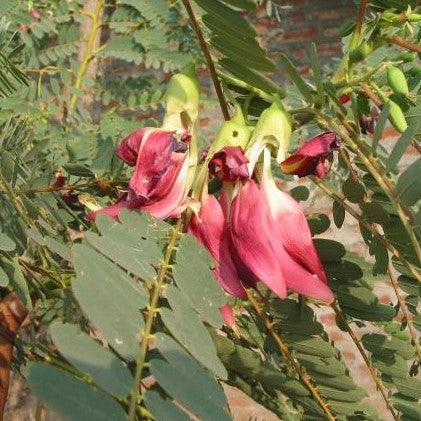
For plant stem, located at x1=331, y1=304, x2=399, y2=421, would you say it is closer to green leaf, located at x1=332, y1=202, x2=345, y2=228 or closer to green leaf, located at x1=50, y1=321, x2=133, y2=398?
green leaf, located at x1=332, y1=202, x2=345, y2=228

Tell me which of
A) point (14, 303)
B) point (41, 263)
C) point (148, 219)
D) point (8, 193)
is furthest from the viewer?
point (14, 303)

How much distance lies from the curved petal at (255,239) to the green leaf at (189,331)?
0.18 feet

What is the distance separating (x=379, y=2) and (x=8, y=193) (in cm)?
30

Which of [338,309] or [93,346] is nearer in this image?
[93,346]

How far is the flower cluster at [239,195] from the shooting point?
0.45 metres

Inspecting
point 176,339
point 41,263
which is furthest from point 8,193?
point 176,339

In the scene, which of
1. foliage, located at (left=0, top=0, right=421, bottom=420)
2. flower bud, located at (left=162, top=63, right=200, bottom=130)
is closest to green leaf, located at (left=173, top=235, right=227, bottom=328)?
foliage, located at (left=0, top=0, right=421, bottom=420)

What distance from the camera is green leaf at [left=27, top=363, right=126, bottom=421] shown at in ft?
0.92

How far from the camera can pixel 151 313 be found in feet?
1.21

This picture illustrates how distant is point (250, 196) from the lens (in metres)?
0.47

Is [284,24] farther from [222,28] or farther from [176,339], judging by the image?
[176,339]

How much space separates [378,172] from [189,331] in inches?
7.3

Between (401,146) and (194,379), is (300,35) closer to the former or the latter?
(401,146)

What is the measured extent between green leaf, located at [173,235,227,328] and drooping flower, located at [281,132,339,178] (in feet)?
0.30
